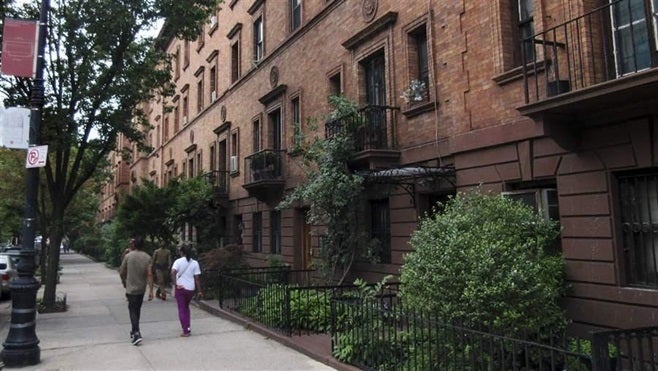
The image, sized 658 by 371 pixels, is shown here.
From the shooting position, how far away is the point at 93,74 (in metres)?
15.1

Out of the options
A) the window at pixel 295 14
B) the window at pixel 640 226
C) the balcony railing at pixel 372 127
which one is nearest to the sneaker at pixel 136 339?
the balcony railing at pixel 372 127

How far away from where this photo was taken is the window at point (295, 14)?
1745 cm

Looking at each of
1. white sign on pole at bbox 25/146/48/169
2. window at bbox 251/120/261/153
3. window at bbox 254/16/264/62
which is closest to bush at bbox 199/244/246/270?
window at bbox 251/120/261/153

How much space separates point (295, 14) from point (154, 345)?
11.4 meters

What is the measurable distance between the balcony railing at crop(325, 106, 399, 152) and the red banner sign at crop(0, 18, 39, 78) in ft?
19.3

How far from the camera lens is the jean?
10648mm

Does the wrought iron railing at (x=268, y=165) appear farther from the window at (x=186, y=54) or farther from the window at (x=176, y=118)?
the window at (x=176, y=118)

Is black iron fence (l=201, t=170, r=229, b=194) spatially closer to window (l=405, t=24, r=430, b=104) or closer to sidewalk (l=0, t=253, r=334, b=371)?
sidewalk (l=0, t=253, r=334, b=371)

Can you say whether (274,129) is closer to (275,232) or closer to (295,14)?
(275,232)

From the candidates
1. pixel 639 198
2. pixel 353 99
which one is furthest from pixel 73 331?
pixel 639 198

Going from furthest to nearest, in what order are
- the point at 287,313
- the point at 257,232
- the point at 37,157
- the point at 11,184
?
the point at 11,184 < the point at 257,232 < the point at 287,313 < the point at 37,157

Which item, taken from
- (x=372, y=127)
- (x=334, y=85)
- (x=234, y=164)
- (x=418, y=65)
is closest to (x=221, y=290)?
(x=372, y=127)

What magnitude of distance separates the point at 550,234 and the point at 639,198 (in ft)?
3.96

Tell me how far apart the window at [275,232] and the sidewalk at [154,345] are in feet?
13.5
